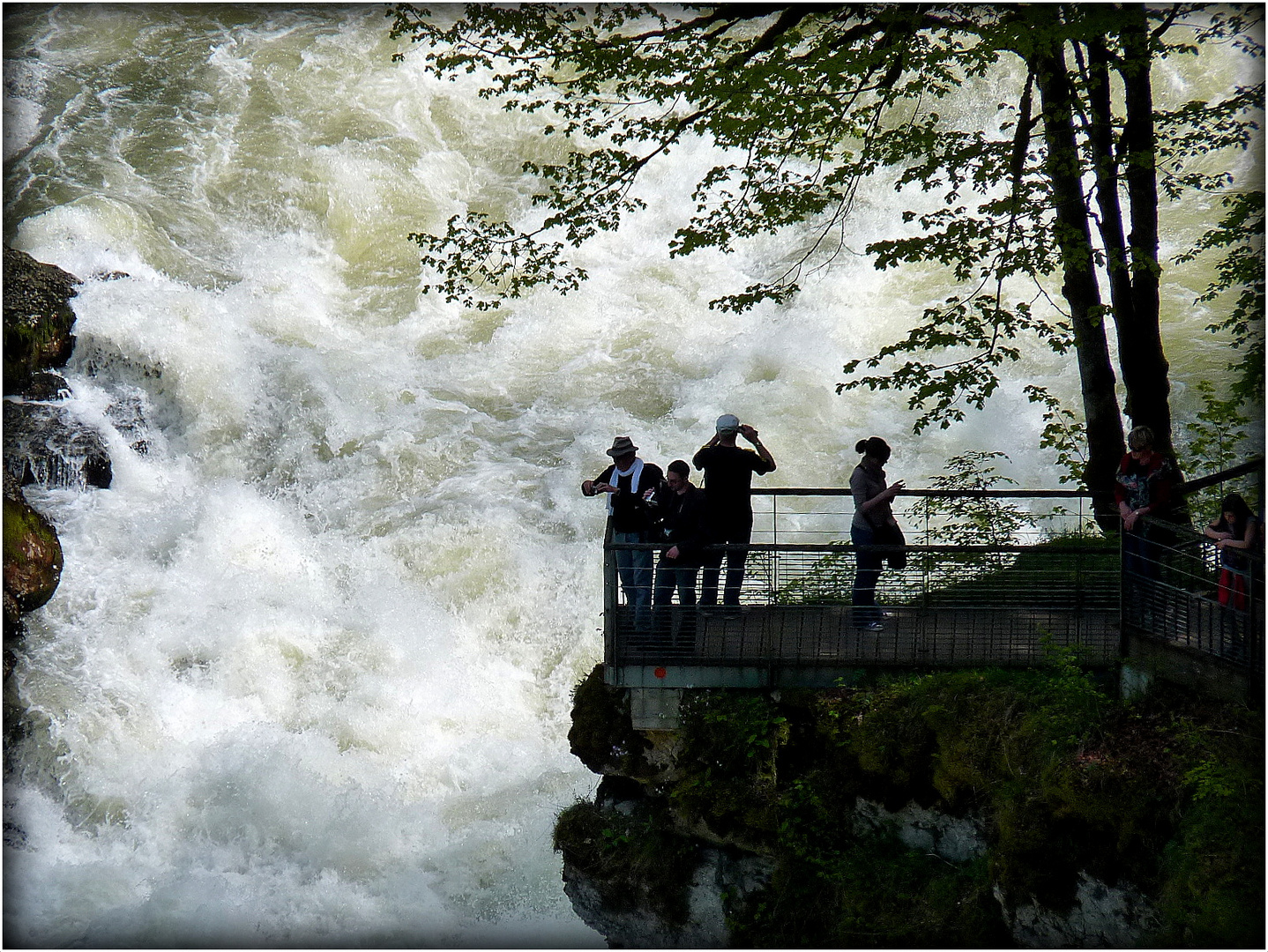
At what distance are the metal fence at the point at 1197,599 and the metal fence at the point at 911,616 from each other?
1.36 feet

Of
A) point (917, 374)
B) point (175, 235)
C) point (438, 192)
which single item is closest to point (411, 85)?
point (438, 192)

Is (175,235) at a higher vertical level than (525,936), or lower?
higher

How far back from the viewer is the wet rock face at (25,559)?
1473 cm

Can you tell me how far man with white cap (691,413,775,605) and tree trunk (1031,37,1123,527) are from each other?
3.32 m

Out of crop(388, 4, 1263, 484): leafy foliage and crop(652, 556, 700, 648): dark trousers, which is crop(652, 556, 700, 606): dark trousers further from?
crop(388, 4, 1263, 484): leafy foliage

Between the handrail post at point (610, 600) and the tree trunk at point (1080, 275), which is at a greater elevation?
the tree trunk at point (1080, 275)

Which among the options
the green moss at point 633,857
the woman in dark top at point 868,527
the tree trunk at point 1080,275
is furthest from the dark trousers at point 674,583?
the tree trunk at point 1080,275

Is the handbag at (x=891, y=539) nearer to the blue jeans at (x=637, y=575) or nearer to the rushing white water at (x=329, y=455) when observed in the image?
the blue jeans at (x=637, y=575)

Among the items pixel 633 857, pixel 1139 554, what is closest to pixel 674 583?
pixel 633 857

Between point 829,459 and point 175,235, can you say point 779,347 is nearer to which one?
point 829,459

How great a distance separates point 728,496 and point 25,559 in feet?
32.8

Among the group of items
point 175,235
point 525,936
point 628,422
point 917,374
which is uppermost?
point 175,235

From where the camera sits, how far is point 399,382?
19.5 m

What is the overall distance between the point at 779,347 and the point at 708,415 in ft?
6.11
